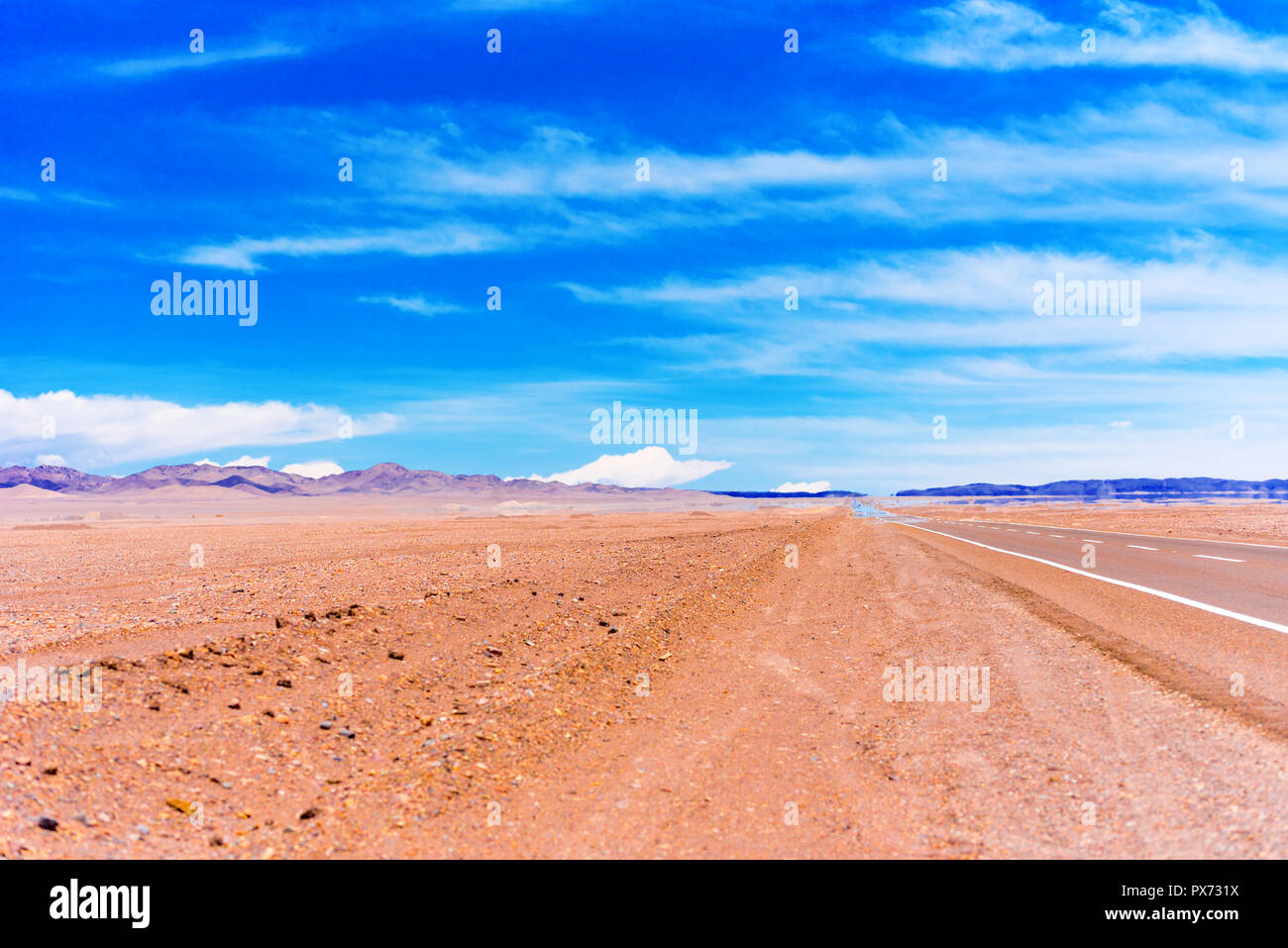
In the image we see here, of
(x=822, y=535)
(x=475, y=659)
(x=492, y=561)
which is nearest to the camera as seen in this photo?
(x=475, y=659)

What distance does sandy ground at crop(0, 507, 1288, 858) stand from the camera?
5.38m

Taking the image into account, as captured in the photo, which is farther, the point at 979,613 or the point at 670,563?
the point at 670,563

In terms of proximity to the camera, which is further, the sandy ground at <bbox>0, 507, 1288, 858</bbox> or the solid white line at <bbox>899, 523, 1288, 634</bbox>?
the solid white line at <bbox>899, 523, 1288, 634</bbox>

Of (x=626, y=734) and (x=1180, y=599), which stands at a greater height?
(x=1180, y=599)

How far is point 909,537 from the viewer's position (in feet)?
128

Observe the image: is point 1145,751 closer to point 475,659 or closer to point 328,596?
point 475,659

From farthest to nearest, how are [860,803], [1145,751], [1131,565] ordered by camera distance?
[1131,565] < [1145,751] < [860,803]

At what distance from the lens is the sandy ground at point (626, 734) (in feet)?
17.6

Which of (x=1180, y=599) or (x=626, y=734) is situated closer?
(x=626, y=734)

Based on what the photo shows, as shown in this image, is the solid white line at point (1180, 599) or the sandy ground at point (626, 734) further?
the solid white line at point (1180, 599)

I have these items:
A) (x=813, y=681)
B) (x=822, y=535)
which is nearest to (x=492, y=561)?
(x=813, y=681)

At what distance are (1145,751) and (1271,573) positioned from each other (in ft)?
52.5

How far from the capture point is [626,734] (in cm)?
786

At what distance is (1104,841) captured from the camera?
16.2ft
